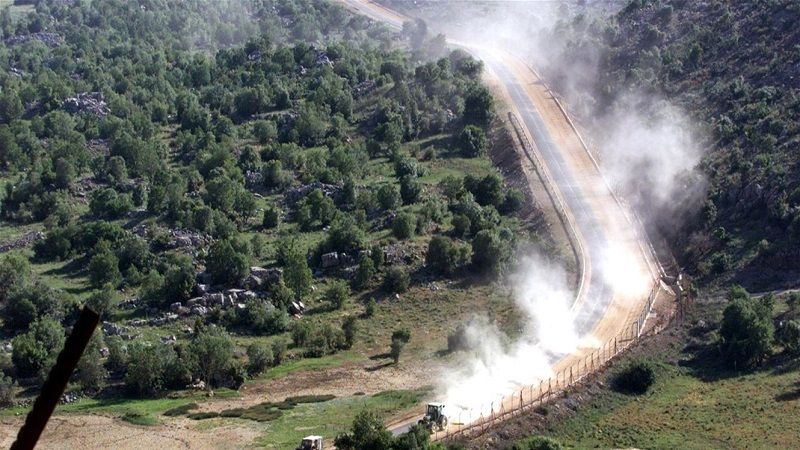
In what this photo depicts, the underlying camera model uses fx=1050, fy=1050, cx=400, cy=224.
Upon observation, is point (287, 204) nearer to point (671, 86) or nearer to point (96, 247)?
point (96, 247)

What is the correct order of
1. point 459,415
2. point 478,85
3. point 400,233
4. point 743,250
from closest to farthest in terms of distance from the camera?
point 459,415 → point 743,250 → point 400,233 → point 478,85

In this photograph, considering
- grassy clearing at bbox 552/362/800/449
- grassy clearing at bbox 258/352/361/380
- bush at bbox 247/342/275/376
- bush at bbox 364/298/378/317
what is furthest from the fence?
bush at bbox 364/298/378/317

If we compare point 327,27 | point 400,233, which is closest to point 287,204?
point 400,233

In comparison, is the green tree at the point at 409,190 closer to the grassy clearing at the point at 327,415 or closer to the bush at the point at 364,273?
the bush at the point at 364,273

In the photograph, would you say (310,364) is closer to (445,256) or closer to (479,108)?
(445,256)

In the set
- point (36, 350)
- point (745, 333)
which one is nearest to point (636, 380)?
point (745, 333)

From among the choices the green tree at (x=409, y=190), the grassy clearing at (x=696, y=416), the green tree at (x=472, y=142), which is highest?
the green tree at (x=472, y=142)

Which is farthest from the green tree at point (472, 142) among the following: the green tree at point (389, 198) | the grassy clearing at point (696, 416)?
the grassy clearing at point (696, 416)
